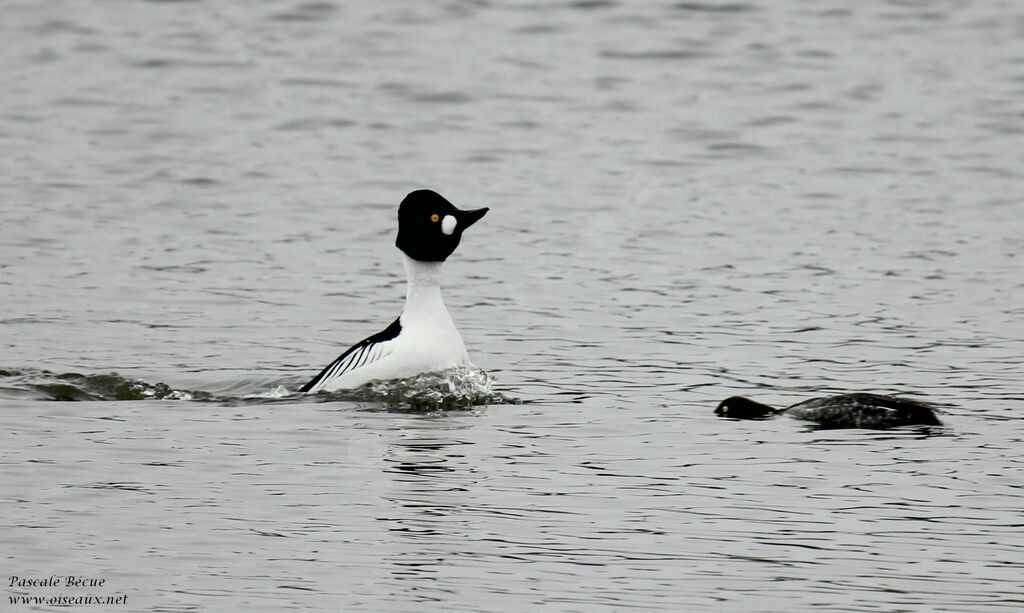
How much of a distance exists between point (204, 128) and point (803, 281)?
10295 millimetres

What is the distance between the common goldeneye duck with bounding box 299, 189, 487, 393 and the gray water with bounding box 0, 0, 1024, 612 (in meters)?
0.29

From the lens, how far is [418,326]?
12055 mm

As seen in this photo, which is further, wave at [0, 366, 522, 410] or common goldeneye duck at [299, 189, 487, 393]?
common goldeneye duck at [299, 189, 487, 393]

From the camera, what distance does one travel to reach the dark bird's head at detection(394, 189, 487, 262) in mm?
12195

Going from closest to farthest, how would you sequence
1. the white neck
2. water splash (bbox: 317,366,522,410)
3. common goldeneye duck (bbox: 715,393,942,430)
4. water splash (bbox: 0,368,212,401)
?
common goldeneye duck (bbox: 715,393,942,430) < water splash (bbox: 317,366,522,410) < water splash (bbox: 0,368,212,401) < the white neck

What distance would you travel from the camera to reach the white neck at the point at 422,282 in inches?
478

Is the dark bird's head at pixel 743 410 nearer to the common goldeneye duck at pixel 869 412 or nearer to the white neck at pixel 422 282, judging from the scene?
the common goldeneye duck at pixel 869 412

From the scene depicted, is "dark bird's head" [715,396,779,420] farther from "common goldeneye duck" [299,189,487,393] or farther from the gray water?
"common goldeneye duck" [299,189,487,393]

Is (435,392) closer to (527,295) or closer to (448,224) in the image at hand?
(448,224)

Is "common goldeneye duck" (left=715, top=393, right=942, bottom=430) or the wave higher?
"common goldeneye duck" (left=715, top=393, right=942, bottom=430)

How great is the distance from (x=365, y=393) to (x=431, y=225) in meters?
1.28

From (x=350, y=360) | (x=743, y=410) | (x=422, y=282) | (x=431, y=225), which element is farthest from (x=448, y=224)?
(x=743, y=410)

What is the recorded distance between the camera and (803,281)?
16.0 meters

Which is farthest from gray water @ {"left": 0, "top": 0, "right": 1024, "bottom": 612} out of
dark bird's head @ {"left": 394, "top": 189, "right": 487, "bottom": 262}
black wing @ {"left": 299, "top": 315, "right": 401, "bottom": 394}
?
dark bird's head @ {"left": 394, "top": 189, "right": 487, "bottom": 262}
